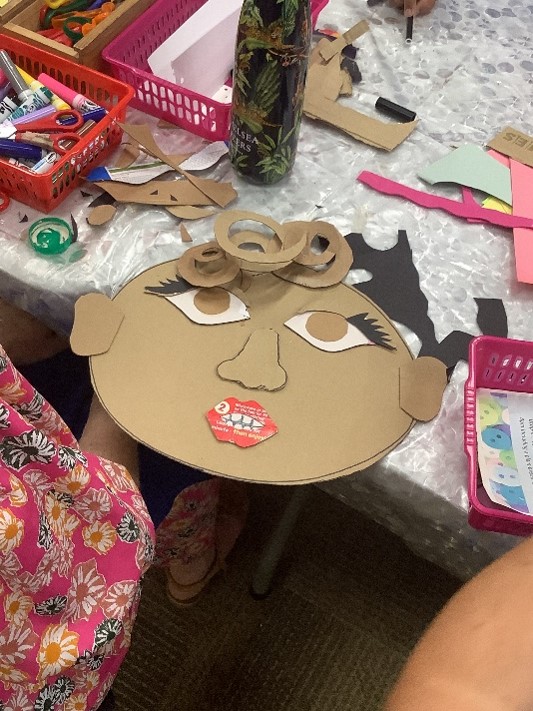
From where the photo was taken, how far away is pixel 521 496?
55 cm

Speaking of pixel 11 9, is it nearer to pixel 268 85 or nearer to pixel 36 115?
pixel 36 115

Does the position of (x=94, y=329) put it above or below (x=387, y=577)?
above

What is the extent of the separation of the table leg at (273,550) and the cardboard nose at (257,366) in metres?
0.30

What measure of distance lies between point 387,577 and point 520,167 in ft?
2.19

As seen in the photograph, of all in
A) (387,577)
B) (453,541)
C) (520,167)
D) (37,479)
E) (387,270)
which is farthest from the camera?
(387,577)

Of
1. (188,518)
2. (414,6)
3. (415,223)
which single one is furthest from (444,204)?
(188,518)

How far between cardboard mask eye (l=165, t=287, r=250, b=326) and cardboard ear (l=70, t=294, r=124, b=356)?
0.06 metres

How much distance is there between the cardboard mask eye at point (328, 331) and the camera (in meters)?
0.64

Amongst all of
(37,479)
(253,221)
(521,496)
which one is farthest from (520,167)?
(37,479)

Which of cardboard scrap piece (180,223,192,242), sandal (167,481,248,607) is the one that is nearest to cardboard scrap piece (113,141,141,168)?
cardboard scrap piece (180,223,192,242)

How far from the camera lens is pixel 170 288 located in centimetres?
67

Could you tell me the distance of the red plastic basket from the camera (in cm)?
70

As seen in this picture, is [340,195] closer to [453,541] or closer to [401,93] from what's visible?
[401,93]

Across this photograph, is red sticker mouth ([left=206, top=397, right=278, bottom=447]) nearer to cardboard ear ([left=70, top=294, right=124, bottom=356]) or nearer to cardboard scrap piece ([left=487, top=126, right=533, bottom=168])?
cardboard ear ([left=70, top=294, right=124, bottom=356])
